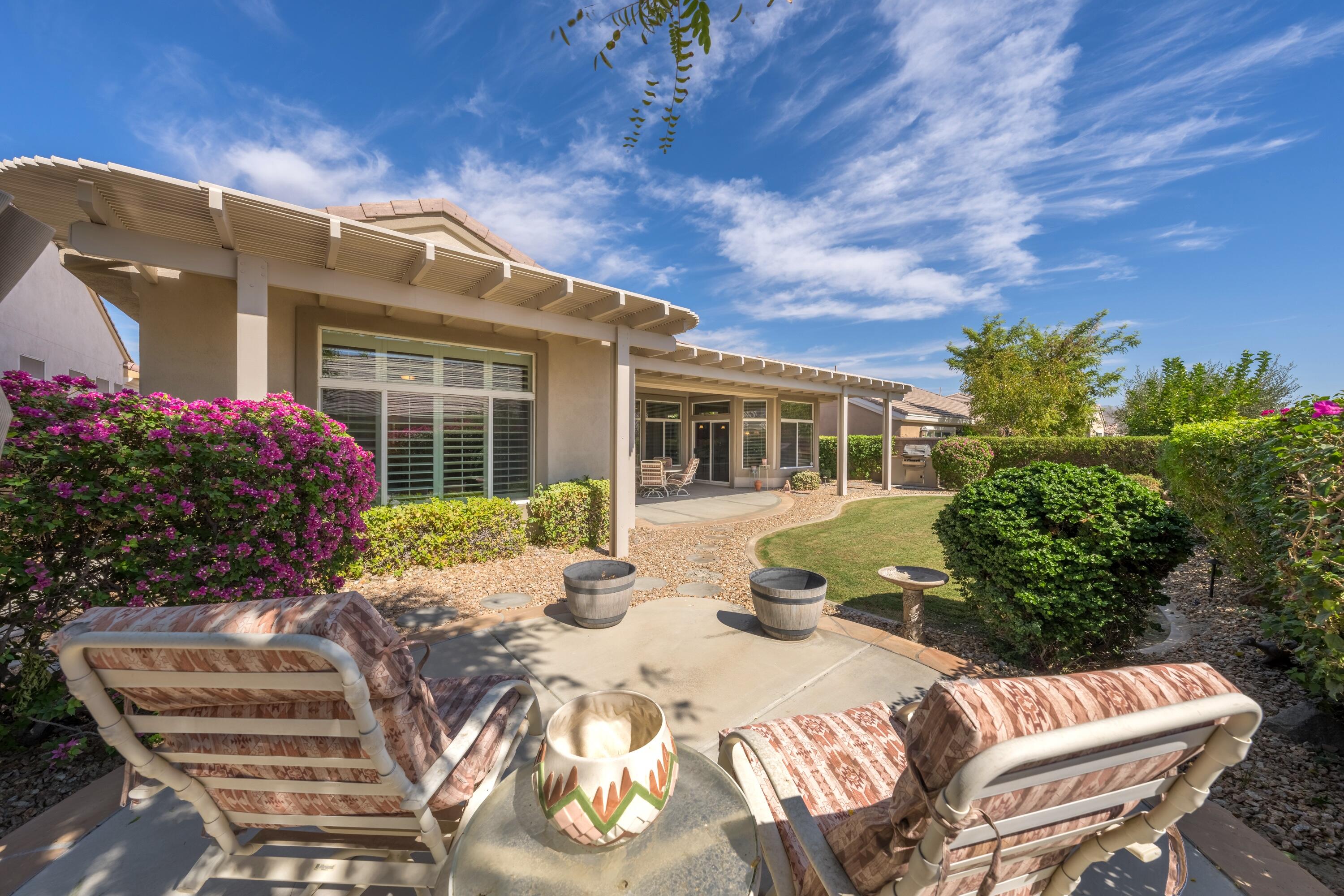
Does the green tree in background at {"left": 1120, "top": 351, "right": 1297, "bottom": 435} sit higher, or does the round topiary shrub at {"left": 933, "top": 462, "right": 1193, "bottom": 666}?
the green tree in background at {"left": 1120, "top": 351, "right": 1297, "bottom": 435}

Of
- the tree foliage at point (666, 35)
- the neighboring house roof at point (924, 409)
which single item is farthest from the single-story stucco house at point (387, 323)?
the neighboring house roof at point (924, 409)

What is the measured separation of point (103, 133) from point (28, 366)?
4727 millimetres

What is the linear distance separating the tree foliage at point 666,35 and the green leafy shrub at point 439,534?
5.52m

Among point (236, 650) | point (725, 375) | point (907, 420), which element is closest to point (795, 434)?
point (725, 375)

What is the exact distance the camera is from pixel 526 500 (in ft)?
25.9

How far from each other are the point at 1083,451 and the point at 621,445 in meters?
16.9

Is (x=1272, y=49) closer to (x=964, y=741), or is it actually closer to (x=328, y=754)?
(x=964, y=741)

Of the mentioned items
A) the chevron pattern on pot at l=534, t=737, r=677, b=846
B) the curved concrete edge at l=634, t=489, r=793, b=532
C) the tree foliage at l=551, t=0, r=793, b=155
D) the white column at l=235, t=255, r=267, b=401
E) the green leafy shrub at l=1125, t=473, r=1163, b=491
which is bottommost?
the curved concrete edge at l=634, t=489, r=793, b=532

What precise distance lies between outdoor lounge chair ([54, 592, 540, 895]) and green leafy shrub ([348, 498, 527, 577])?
4.36m

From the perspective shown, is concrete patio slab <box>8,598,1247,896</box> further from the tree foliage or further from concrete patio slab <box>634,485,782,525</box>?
concrete patio slab <box>634,485,782,525</box>

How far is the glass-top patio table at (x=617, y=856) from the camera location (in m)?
1.25

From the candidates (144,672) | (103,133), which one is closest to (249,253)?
(144,672)

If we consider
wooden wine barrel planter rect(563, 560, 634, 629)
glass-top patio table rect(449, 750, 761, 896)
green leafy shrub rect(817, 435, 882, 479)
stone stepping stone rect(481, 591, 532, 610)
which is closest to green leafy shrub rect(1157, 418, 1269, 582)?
glass-top patio table rect(449, 750, 761, 896)

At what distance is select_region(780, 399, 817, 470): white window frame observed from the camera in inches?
646
